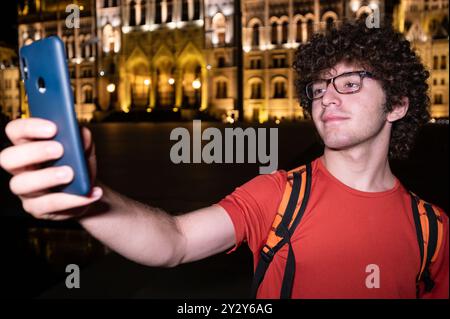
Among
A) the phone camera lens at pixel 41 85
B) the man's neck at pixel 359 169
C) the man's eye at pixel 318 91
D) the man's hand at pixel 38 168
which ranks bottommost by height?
the man's neck at pixel 359 169

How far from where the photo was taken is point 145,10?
1833 inches

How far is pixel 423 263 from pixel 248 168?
6.48 metres

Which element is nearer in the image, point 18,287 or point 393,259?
point 393,259

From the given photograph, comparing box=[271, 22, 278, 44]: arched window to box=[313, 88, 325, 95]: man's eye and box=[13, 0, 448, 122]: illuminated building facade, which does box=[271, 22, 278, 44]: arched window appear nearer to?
box=[13, 0, 448, 122]: illuminated building facade

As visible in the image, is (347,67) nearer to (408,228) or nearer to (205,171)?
(408,228)

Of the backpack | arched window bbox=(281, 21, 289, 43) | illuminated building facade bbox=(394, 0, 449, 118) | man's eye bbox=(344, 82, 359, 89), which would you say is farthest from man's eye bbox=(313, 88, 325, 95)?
illuminated building facade bbox=(394, 0, 449, 118)

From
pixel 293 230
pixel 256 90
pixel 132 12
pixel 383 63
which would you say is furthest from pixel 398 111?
pixel 132 12

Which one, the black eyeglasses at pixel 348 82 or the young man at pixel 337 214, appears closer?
the young man at pixel 337 214

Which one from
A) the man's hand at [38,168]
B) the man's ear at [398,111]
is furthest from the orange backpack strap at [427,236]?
the man's hand at [38,168]

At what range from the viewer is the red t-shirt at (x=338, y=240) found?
1743 mm

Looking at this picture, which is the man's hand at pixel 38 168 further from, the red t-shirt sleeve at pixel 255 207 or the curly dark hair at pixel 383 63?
the curly dark hair at pixel 383 63

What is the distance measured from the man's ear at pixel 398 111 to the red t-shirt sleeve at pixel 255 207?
0.69 m

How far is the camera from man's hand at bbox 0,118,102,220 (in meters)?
0.97

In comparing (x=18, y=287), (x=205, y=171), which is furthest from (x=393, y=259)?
(x=205, y=171)
